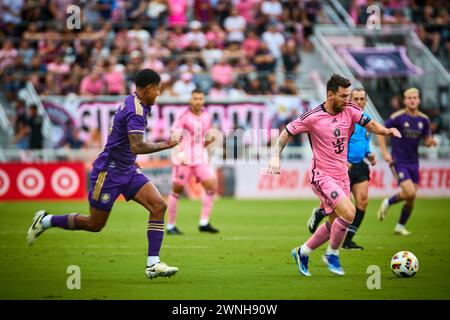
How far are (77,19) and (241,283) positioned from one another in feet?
60.5

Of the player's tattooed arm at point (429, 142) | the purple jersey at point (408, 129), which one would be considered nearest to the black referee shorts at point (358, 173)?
the player's tattooed arm at point (429, 142)

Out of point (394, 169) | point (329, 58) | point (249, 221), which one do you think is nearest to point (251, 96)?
point (329, 58)

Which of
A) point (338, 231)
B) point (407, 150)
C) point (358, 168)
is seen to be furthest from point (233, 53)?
point (338, 231)

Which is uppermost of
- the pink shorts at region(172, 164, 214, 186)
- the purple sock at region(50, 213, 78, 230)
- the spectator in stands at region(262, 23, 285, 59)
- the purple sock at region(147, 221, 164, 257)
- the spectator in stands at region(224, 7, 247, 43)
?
the spectator in stands at region(224, 7, 247, 43)

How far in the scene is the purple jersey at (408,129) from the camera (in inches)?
712

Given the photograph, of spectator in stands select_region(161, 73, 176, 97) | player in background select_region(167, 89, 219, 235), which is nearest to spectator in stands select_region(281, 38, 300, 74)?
spectator in stands select_region(161, 73, 176, 97)

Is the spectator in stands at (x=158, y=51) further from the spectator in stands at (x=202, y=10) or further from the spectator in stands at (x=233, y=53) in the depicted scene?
the spectator in stands at (x=202, y=10)

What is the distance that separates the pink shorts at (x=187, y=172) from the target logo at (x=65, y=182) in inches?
336

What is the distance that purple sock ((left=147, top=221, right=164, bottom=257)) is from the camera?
11875mm

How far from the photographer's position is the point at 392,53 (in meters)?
32.2

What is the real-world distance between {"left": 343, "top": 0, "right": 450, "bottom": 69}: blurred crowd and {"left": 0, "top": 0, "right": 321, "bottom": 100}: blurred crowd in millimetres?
1614

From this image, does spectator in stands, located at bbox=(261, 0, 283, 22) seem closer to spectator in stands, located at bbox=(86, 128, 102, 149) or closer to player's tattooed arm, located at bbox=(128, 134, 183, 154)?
spectator in stands, located at bbox=(86, 128, 102, 149)

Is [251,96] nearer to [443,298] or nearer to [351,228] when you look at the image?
[351,228]

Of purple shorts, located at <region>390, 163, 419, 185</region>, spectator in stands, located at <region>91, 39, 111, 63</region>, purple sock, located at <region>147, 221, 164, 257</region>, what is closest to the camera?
purple sock, located at <region>147, 221, 164, 257</region>
